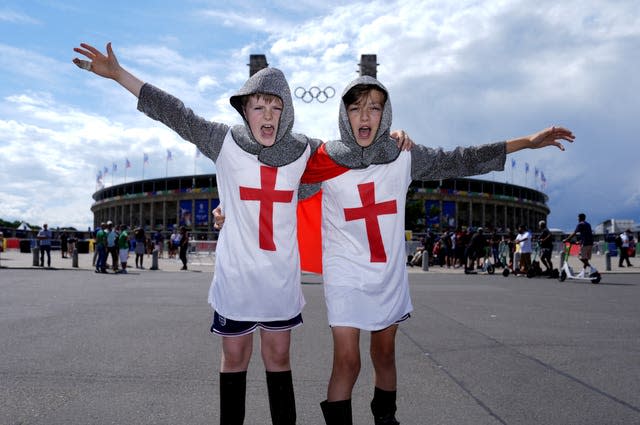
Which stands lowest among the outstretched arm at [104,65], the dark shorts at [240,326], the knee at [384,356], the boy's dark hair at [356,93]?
the knee at [384,356]

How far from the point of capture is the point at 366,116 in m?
2.70

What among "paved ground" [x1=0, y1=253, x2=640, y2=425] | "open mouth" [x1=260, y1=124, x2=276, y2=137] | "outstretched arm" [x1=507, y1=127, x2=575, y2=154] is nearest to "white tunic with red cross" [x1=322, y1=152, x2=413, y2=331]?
"open mouth" [x1=260, y1=124, x2=276, y2=137]

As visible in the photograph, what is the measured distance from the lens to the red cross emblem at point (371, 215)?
8.59 feet

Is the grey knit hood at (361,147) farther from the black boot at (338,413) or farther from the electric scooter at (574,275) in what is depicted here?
the electric scooter at (574,275)

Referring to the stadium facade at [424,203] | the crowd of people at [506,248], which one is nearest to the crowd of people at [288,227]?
the crowd of people at [506,248]

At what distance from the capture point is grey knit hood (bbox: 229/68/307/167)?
8.30 ft

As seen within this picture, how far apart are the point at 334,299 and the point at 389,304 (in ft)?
0.89

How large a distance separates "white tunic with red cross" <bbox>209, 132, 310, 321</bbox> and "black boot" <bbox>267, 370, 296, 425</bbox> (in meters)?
0.28

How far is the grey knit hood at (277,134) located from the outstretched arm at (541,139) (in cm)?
125

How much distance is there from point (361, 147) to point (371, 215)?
333 mm

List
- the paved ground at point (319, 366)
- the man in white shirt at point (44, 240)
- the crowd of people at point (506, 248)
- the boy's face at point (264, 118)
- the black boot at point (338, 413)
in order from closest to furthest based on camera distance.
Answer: the black boot at point (338, 413), the boy's face at point (264, 118), the paved ground at point (319, 366), the crowd of people at point (506, 248), the man in white shirt at point (44, 240)

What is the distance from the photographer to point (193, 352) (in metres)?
5.25

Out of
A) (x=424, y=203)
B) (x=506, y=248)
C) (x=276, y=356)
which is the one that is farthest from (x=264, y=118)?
(x=424, y=203)

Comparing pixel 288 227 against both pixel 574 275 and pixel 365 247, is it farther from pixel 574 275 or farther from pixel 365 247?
pixel 574 275
